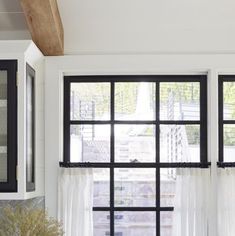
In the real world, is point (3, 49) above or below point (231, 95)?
above

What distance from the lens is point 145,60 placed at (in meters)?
3.74

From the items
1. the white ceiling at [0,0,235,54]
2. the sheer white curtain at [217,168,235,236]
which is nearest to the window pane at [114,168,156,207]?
the sheer white curtain at [217,168,235,236]

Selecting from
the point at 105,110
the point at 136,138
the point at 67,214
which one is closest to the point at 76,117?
the point at 105,110

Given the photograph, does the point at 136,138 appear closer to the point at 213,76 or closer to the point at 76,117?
the point at 76,117

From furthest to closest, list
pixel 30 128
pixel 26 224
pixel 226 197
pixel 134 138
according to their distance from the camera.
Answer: pixel 134 138, pixel 226 197, pixel 30 128, pixel 26 224

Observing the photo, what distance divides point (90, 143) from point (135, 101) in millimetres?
462

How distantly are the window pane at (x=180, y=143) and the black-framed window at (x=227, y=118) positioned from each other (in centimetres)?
18

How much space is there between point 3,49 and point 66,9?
0.63m

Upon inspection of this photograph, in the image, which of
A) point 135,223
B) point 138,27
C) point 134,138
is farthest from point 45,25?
point 135,223

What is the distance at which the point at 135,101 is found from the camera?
3898 millimetres

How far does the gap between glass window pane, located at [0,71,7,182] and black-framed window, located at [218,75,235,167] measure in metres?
1.57

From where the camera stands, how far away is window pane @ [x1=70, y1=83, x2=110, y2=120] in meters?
3.89

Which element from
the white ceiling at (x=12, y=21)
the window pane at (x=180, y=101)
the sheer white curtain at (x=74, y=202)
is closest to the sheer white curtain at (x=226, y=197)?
the window pane at (x=180, y=101)

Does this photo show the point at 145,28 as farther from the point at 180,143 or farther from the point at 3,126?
the point at 3,126
